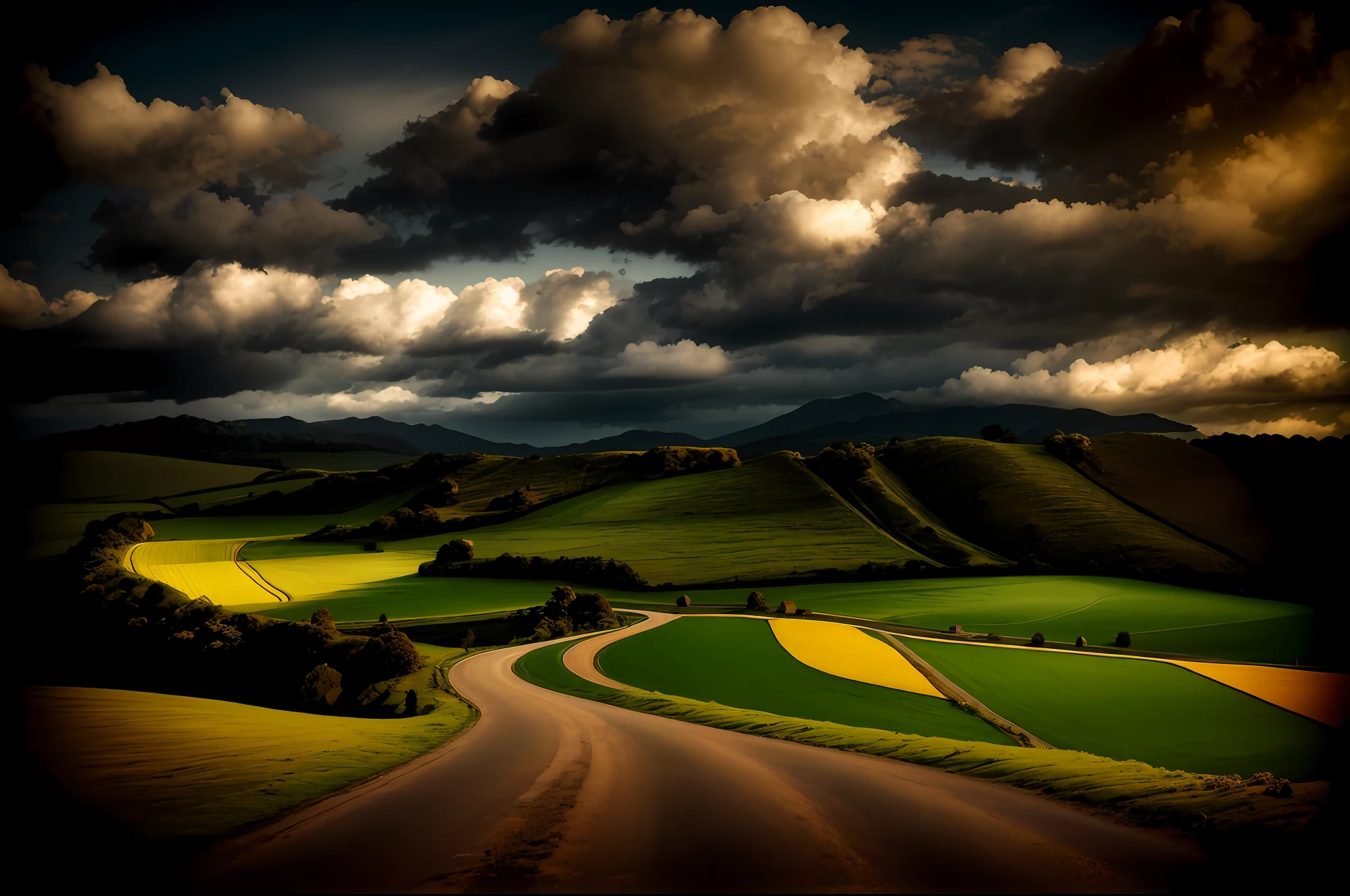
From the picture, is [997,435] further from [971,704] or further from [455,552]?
[971,704]

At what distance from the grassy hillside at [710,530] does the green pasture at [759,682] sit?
129 ft

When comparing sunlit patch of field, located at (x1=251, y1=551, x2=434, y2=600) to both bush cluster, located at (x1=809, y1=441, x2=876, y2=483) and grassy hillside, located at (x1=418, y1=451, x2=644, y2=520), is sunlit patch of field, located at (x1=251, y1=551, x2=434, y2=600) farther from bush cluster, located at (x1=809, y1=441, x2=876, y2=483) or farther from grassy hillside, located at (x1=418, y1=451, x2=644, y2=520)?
bush cluster, located at (x1=809, y1=441, x2=876, y2=483)

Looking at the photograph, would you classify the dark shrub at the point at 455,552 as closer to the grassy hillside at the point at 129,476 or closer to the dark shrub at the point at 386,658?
the dark shrub at the point at 386,658

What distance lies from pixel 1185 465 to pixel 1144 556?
53.1m

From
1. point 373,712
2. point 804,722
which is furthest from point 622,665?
point 804,722

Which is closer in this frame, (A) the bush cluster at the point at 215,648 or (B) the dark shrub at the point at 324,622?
(A) the bush cluster at the point at 215,648

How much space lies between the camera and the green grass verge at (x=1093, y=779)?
1080 cm

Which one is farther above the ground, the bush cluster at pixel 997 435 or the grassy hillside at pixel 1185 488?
the bush cluster at pixel 997 435

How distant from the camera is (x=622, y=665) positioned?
4984 centimetres

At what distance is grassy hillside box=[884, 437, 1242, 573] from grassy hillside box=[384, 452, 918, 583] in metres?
23.3

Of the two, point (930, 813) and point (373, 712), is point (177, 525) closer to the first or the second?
point (373, 712)

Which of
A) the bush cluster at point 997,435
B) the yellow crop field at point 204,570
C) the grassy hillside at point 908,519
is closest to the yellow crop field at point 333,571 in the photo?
the yellow crop field at point 204,570

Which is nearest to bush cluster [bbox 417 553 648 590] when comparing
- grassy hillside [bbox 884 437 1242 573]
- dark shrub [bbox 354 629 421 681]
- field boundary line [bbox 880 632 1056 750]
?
field boundary line [bbox 880 632 1056 750]

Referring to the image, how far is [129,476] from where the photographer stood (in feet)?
588
